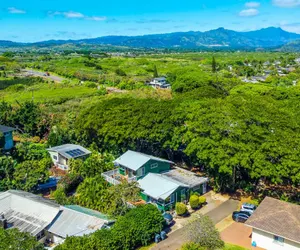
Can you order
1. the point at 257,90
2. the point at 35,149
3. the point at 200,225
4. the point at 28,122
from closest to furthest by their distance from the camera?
the point at 200,225 → the point at 35,149 → the point at 28,122 → the point at 257,90

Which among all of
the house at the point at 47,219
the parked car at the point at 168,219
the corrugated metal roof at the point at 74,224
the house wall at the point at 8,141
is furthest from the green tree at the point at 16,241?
the house wall at the point at 8,141

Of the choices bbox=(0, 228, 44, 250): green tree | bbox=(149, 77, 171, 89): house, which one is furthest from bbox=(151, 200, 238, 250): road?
bbox=(149, 77, 171, 89): house

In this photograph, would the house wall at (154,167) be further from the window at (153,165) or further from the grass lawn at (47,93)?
the grass lawn at (47,93)

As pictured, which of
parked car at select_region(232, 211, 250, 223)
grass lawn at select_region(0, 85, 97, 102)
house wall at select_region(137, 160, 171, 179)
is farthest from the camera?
grass lawn at select_region(0, 85, 97, 102)

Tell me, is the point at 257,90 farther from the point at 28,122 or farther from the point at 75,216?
the point at 75,216

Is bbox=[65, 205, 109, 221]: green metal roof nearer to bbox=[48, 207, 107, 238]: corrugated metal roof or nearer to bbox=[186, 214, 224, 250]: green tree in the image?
bbox=[48, 207, 107, 238]: corrugated metal roof

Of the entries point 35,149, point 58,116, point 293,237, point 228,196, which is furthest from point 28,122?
point 293,237
